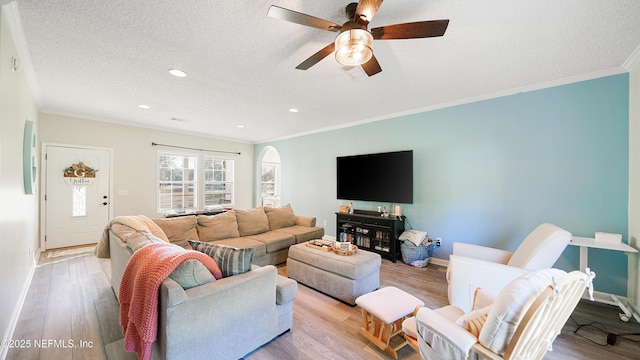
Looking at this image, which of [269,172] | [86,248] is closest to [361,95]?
[86,248]

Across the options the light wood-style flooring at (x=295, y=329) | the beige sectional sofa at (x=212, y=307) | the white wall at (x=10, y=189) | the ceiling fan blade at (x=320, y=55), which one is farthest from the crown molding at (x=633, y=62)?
the white wall at (x=10, y=189)

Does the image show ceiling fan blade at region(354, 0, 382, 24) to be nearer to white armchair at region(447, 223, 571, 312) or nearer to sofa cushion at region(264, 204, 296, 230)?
white armchair at region(447, 223, 571, 312)

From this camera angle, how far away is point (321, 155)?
18.1ft

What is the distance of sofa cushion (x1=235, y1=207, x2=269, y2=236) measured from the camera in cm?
382

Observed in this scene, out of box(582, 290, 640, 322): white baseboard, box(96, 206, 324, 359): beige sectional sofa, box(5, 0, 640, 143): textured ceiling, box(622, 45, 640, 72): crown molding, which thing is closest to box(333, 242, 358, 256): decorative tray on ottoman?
box(96, 206, 324, 359): beige sectional sofa

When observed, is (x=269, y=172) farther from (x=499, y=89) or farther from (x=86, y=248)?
(x=499, y=89)

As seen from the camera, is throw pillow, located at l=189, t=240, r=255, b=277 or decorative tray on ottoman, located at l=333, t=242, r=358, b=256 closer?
throw pillow, located at l=189, t=240, r=255, b=277

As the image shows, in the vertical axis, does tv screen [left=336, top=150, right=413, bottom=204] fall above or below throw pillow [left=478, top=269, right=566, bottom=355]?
above

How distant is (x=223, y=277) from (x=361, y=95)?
288cm

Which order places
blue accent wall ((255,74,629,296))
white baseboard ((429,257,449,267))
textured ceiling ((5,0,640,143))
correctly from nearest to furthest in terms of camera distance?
textured ceiling ((5,0,640,143))
blue accent wall ((255,74,629,296))
white baseboard ((429,257,449,267))

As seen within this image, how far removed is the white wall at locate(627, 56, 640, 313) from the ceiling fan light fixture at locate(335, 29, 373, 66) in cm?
283

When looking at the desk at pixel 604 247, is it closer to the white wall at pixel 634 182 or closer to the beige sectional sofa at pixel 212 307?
the white wall at pixel 634 182

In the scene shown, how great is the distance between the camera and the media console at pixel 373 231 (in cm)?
394

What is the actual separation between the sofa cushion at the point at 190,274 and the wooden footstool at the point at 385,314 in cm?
122
